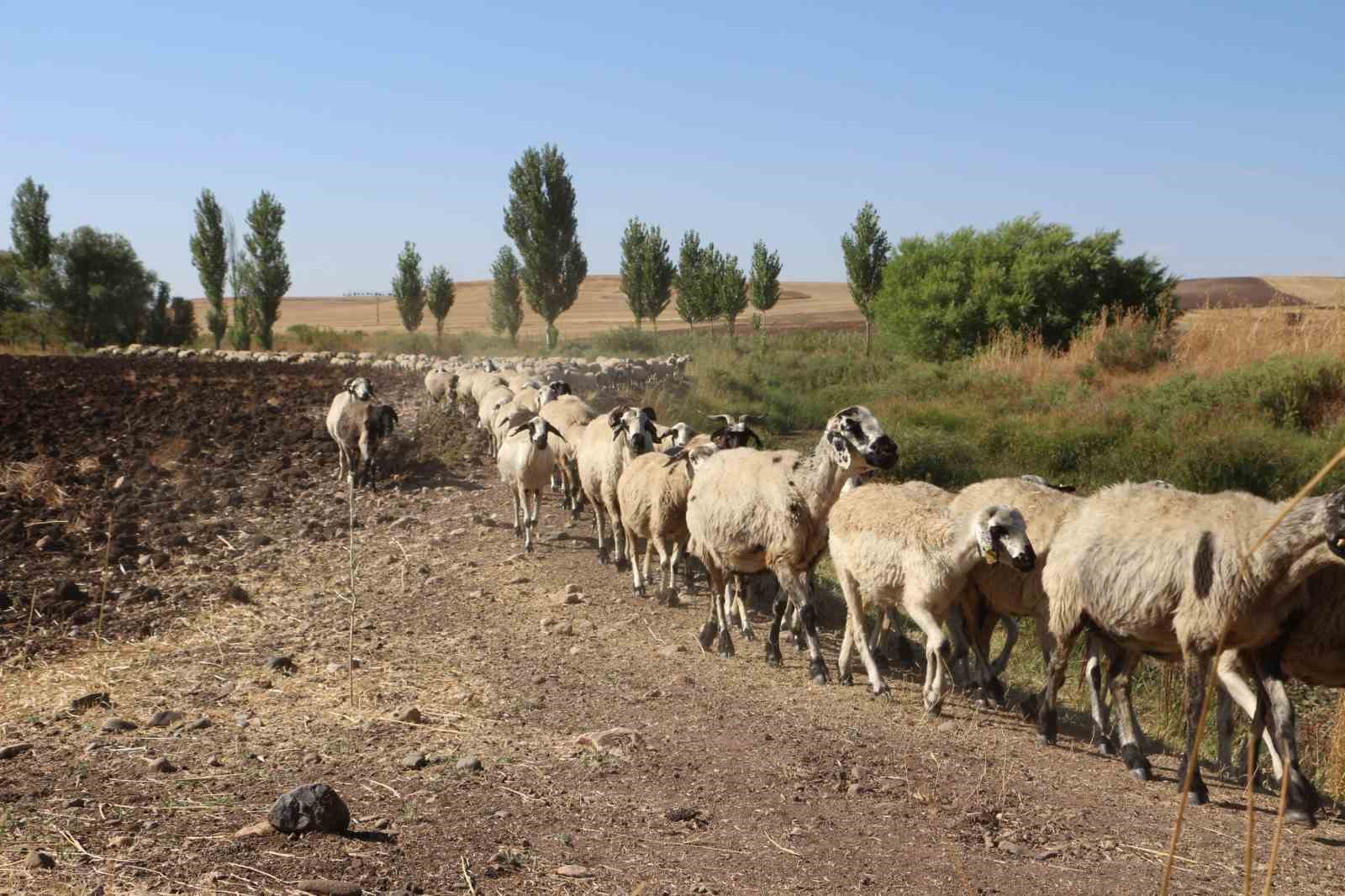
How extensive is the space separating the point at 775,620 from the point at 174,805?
5.12m

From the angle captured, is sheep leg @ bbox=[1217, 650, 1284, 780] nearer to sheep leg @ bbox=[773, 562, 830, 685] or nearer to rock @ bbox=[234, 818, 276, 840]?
sheep leg @ bbox=[773, 562, 830, 685]

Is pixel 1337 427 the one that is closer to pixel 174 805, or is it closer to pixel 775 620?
pixel 775 620

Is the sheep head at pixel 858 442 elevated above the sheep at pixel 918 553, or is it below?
above

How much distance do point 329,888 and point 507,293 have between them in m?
62.4

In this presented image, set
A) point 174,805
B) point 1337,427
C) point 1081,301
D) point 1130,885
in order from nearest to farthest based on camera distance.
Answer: point 1130,885 < point 174,805 < point 1337,427 < point 1081,301

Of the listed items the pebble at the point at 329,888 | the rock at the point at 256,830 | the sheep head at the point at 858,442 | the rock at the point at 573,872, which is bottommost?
the rock at the point at 573,872

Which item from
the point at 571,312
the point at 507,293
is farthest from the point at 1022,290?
the point at 571,312

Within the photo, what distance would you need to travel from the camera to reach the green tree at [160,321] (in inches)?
2395

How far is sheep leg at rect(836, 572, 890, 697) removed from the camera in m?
8.32

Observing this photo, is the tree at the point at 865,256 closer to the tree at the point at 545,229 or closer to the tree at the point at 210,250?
the tree at the point at 545,229

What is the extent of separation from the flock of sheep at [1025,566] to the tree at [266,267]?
56931 millimetres

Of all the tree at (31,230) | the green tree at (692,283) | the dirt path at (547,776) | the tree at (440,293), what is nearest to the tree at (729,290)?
the green tree at (692,283)

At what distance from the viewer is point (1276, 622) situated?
6688mm

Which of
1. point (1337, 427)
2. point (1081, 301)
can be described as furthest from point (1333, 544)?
point (1081, 301)
